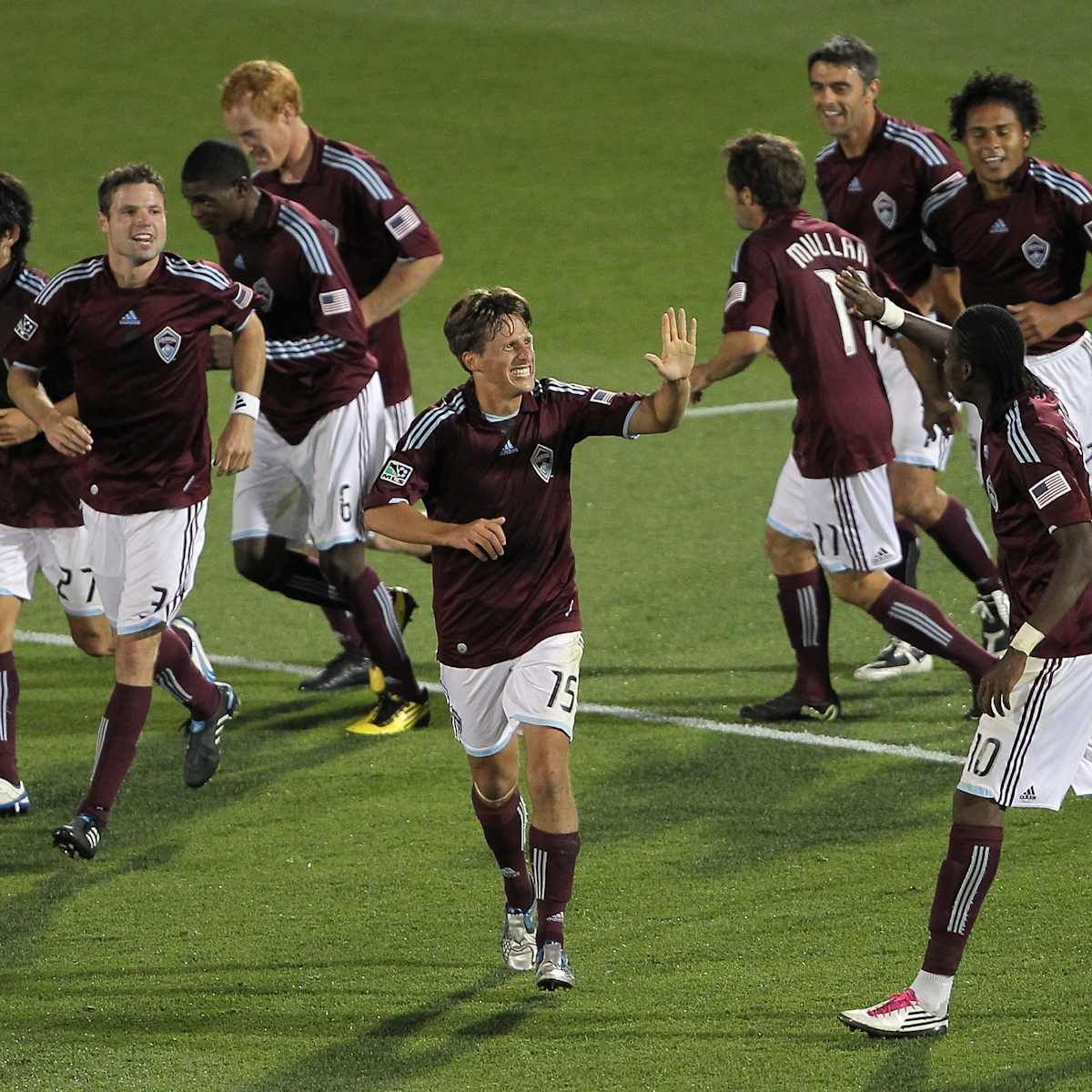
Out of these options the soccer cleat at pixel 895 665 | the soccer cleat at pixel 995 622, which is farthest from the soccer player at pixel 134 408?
the soccer cleat at pixel 995 622

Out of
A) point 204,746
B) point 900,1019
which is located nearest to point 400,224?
point 204,746

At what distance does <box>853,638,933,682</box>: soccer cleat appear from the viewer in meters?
8.78

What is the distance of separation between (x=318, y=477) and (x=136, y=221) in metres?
1.58

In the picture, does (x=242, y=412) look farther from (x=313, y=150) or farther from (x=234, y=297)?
(x=313, y=150)

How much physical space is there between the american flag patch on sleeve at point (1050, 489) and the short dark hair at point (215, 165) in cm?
362

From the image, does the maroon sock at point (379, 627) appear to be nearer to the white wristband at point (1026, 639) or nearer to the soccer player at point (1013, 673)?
the soccer player at point (1013, 673)

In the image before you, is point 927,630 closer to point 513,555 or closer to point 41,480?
point 513,555

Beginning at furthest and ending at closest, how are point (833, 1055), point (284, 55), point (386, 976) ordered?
point (284, 55) → point (386, 976) → point (833, 1055)

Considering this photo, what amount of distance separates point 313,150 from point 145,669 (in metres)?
2.60

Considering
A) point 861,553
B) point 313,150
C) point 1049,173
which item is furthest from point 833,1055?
point 313,150

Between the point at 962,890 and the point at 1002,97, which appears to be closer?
the point at 962,890

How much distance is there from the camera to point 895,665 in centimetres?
884

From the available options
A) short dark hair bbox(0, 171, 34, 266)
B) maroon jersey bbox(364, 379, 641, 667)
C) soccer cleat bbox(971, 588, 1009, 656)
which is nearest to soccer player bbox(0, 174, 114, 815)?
short dark hair bbox(0, 171, 34, 266)

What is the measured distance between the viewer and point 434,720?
27.7ft
